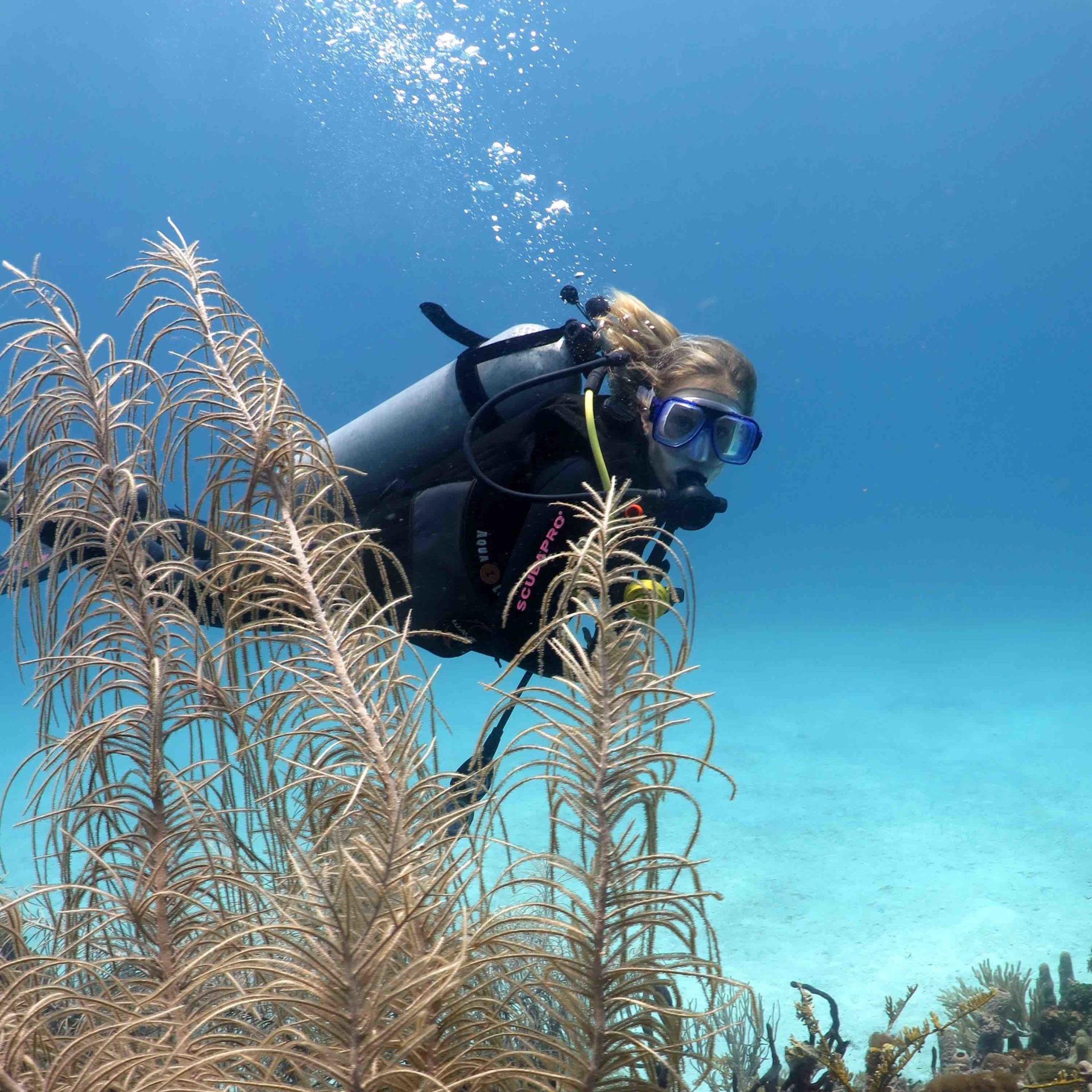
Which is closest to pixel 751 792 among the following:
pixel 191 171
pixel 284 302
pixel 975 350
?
pixel 191 171

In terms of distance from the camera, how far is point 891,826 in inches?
327

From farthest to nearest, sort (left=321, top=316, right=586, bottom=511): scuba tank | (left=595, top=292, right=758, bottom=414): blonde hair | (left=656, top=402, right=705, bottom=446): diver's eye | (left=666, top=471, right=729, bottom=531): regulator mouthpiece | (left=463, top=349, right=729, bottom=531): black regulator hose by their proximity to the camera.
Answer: (left=321, top=316, right=586, bottom=511): scuba tank → (left=595, top=292, right=758, bottom=414): blonde hair → (left=656, top=402, right=705, bottom=446): diver's eye → (left=666, top=471, right=729, bottom=531): regulator mouthpiece → (left=463, top=349, right=729, bottom=531): black regulator hose

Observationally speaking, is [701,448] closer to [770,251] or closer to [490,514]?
[490,514]

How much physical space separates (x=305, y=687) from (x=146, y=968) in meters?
0.89

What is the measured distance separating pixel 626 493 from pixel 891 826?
7.26 meters

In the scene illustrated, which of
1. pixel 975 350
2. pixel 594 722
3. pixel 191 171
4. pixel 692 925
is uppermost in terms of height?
pixel 975 350

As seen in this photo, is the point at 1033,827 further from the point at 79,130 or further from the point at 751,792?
the point at 79,130

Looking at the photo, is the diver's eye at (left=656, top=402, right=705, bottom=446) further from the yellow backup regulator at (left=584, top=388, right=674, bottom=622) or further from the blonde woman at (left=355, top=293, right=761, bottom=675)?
the yellow backup regulator at (left=584, top=388, right=674, bottom=622)

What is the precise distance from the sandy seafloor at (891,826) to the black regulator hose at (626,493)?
12.1ft

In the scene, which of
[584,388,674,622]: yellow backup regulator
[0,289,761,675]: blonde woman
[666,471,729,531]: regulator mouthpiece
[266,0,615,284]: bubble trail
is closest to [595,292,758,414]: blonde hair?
[0,289,761,675]: blonde woman

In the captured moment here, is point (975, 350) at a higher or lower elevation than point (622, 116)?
higher

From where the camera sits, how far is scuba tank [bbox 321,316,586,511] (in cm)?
390

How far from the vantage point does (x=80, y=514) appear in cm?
216

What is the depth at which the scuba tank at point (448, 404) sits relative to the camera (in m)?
3.90
